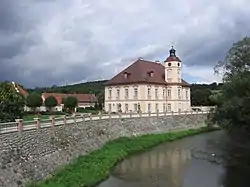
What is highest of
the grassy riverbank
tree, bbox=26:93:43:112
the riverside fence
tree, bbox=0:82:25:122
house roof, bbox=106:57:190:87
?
house roof, bbox=106:57:190:87

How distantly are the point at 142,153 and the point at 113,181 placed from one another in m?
12.1

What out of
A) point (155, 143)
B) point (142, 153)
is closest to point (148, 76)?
point (155, 143)

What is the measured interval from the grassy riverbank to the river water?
712mm

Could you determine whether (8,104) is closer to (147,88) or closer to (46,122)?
(46,122)

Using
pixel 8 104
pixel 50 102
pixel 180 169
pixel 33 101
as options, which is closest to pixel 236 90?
pixel 180 169

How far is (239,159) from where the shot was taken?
31641mm

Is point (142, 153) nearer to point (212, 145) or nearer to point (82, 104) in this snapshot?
point (212, 145)

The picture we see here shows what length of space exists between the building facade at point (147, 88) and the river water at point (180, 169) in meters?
25.5

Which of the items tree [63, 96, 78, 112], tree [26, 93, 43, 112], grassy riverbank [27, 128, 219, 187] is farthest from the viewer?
tree [63, 96, 78, 112]

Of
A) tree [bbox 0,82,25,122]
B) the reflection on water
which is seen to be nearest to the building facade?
the reflection on water

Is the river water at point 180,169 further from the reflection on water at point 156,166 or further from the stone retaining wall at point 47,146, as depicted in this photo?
the stone retaining wall at point 47,146

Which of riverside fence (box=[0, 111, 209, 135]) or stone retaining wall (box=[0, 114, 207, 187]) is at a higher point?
riverside fence (box=[0, 111, 209, 135])

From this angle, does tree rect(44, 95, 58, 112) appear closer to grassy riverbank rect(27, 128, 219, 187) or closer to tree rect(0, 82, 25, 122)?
grassy riverbank rect(27, 128, 219, 187)

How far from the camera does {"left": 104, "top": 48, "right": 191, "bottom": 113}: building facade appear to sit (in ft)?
217
